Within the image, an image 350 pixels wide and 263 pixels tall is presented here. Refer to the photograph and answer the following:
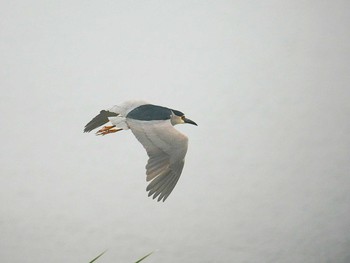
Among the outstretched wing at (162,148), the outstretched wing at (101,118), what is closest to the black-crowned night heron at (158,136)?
the outstretched wing at (162,148)

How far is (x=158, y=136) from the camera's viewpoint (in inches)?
68.9

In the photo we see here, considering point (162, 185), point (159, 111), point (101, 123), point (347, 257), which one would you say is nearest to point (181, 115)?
point (159, 111)

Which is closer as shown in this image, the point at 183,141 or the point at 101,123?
the point at 183,141

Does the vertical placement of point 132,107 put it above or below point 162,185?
above

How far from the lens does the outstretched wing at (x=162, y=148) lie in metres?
1.73

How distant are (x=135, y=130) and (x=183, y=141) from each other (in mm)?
176

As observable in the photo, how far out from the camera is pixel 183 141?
175 centimetres

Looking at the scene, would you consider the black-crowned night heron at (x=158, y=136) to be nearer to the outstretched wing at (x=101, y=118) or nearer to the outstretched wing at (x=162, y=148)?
the outstretched wing at (x=162, y=148)

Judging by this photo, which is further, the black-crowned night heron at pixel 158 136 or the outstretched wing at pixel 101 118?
the outstretched wing at pixel 101 118

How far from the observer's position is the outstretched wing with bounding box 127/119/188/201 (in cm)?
173

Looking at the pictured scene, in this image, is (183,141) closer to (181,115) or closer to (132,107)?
(181,115)

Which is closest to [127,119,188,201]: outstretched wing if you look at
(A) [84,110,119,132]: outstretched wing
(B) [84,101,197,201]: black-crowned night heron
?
(B) [84,101,197,201]: black-crowned night heron

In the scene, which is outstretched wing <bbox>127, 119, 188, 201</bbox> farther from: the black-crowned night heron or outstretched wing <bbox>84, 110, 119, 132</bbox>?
outstretched wing <bbox>84, 110, 119, 132</bbox>

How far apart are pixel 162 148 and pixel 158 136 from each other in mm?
46
